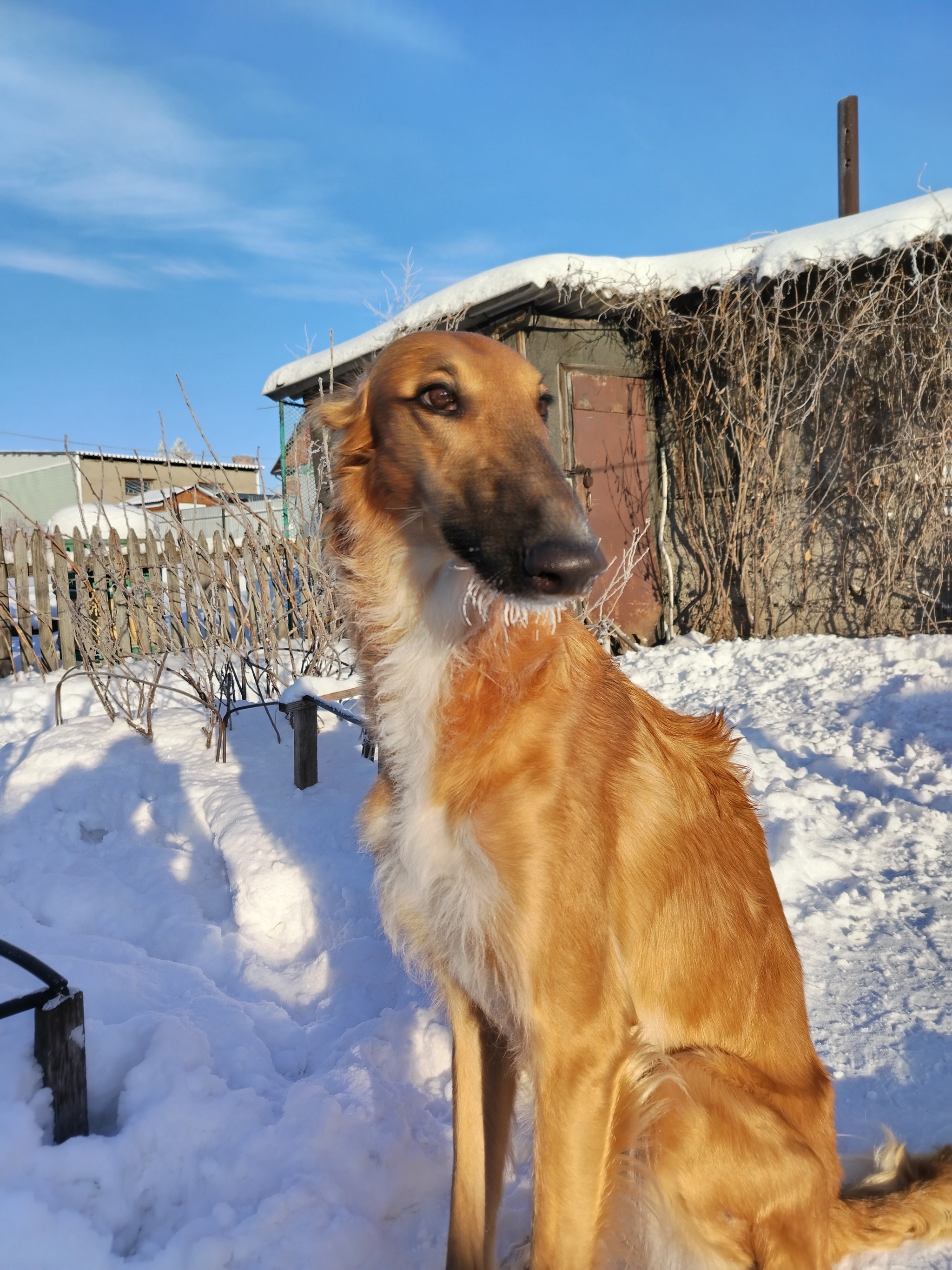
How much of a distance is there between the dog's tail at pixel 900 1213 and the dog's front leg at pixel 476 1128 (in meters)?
0.76

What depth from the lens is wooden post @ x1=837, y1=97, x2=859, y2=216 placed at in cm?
966

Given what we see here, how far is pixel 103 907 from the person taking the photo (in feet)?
10.9

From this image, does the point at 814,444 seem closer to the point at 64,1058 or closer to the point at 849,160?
the point at 849,160

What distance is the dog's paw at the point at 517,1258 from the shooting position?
1901 mm

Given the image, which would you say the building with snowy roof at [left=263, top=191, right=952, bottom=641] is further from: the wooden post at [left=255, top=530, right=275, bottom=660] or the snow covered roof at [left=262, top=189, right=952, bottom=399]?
the wooden post at [left=255, top=530, right=275, bottom=660]

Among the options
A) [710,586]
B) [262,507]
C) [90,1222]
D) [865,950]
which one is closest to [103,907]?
[90,1222]

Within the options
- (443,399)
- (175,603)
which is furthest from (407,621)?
(175,603)

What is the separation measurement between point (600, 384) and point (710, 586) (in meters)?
2.55

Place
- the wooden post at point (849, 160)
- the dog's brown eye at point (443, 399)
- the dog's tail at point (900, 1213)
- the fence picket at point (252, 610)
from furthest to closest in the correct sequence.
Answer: the wooden post at point (849, 160) < the fence picket at point (252, 610) < the dog's tail at point (900, 1213) < the dog's brown eye at point (443, 399)

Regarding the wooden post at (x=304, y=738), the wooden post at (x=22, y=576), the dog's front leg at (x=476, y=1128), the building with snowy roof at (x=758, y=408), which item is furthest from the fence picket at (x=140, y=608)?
the dog's front leg at (x=476, y=1128)

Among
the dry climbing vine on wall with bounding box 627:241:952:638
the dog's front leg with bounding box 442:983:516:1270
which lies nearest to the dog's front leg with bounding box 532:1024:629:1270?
the dog's front leg with bounding box 442:983:516:1270

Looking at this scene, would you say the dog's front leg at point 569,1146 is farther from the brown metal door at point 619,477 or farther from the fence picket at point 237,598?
the brown metal door at point 619,477

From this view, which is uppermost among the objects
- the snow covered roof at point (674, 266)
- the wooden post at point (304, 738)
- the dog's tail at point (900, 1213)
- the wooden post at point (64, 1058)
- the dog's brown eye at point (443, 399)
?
the snow covered roof at point (674, 266)

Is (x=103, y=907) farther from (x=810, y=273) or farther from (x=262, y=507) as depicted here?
(x=810, y=273)
